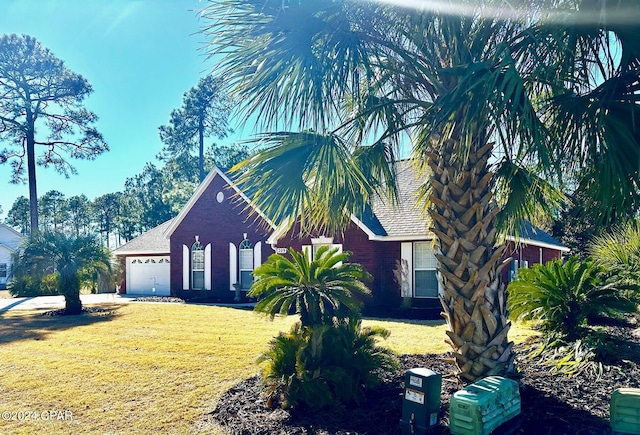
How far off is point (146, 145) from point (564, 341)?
51.5 meters

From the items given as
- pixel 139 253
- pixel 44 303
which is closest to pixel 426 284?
pixel 139 253

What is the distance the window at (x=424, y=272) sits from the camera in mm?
15461

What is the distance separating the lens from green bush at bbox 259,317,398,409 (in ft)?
17.4

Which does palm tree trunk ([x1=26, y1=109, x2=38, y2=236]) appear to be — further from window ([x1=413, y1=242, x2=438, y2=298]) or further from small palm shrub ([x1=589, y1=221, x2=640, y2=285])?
small palm shrub ([x1=589, y1=221, x2=640, y2=285])

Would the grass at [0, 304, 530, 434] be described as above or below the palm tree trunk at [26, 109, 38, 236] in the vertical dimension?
below

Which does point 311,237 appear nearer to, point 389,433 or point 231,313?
point 231,313

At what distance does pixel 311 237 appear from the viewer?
17.2 m

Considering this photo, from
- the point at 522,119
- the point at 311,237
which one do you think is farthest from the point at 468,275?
the point at 311,237

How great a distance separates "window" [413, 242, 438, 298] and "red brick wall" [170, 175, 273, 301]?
7.50 metres

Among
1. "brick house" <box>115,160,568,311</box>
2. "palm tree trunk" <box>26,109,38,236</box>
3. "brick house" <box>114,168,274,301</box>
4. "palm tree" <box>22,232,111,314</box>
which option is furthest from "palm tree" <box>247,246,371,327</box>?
"palm tree trunk" <box>26,109,38,236</box>

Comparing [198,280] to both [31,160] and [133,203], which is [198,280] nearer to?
[31,160]

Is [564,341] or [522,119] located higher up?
[522,119]

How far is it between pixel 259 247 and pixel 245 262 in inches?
49.3

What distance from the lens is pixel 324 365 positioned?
5453 mm
